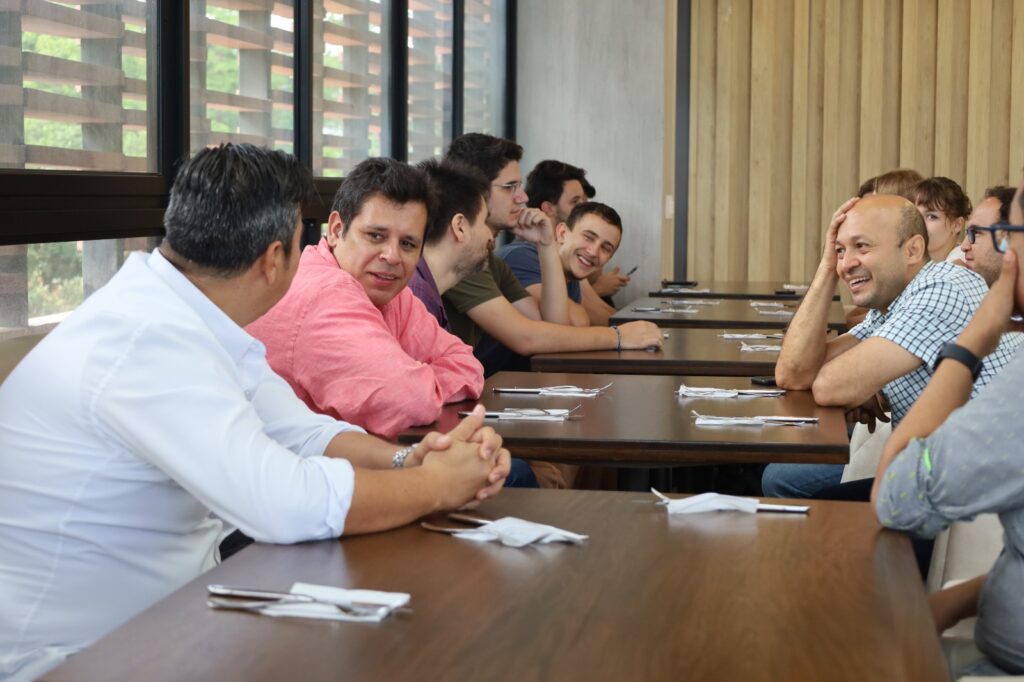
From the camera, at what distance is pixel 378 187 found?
2918mm

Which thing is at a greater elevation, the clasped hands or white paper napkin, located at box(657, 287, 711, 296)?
white paper napkin, located at box(657, 287, 711, 296)

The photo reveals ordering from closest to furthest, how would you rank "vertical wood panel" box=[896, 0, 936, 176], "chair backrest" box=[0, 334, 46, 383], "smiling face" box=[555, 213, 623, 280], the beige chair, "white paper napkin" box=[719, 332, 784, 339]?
Result: "chair backrest" box=[0, 334, 46, 383]
the beige chair
"white paper napkin" box=[719, 332, 784, 339]
"smiling face" box=[555, 213, 623, 280]
"vertical wood panel" box=[896, 0, 936, 176]

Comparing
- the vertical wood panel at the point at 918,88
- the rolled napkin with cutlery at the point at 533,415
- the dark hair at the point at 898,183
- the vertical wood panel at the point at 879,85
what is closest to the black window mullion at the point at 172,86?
the rolled napkin with cutlery at the point at 533,415

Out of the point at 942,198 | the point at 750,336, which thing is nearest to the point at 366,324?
the point at 750,336

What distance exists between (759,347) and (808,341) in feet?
2.79

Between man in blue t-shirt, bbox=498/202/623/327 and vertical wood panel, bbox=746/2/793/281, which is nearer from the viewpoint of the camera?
man in blue t-shirt, bbox=498/202/623/327

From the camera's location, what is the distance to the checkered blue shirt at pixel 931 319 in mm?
2906

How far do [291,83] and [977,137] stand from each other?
5.22 metres

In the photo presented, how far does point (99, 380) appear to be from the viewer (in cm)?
166

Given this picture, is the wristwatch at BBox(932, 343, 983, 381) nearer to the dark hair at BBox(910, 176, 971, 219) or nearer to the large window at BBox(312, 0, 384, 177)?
the large window at BBox(312, 0, 384, 177)

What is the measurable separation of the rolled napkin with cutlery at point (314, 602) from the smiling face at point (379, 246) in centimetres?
147

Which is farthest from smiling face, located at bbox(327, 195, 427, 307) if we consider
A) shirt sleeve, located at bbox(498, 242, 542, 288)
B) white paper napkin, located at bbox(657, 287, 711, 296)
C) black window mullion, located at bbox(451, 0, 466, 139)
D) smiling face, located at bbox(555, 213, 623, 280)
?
black window mullion, located at bbox(451, 0, 466, 139)

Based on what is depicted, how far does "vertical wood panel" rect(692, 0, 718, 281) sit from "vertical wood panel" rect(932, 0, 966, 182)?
1468mm

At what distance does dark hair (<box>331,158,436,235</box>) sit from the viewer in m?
2.92
